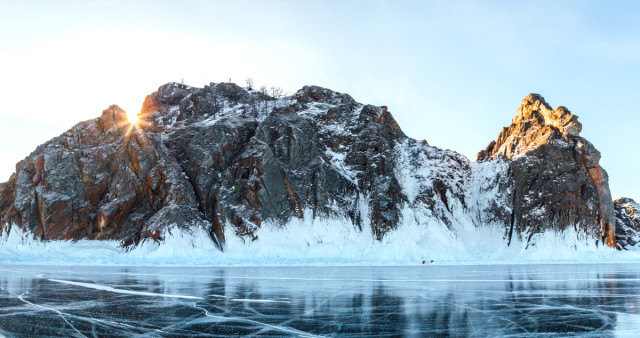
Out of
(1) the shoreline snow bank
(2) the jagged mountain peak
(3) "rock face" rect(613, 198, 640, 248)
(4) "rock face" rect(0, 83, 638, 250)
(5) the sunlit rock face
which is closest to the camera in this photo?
(1) the shoreline snow bank

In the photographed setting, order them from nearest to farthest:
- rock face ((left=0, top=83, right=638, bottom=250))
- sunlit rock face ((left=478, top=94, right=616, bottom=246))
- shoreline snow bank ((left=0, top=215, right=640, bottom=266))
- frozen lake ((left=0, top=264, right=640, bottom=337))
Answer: frozen lake ((left=0, top=264, right=640, bottom=337)), shoreline snow bank ((left=0, top=215, right=640, bottom=266)), sunlit rock face ((left=478, top=94, right=616, bottom=246)), rock face ((left=0, top=83, right=638, bottom=250))

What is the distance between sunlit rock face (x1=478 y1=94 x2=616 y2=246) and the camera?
5931cm

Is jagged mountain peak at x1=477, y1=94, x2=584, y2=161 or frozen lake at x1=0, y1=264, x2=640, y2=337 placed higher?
jagged mountain peak at x1=477, y1=94, x2=584, y2=161

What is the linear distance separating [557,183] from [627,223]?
21.8 metres

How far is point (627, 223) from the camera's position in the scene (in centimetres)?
7225

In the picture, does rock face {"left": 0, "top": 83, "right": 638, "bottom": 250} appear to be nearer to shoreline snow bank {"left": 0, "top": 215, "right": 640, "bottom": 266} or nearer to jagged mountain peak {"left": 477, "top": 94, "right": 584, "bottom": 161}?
jagged mountain peak {"left": 477, "top": 94, "right": 584, "bottom": 161}

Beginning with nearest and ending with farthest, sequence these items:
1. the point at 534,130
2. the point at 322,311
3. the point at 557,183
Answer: the point at 322,311
the point at 557,183
the point at 534,130

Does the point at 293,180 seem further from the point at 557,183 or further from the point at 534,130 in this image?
the point at 534,130

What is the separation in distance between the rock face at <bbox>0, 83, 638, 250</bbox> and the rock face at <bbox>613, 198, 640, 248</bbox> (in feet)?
2.21

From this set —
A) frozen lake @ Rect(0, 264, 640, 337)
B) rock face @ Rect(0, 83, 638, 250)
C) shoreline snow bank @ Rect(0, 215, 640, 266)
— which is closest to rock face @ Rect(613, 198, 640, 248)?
rock face @ Rect(0, 83, 638, 250)

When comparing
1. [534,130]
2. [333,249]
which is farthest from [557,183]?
[333,249]

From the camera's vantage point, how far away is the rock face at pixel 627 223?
6834 centimetres

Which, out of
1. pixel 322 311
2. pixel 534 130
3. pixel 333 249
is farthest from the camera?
pixel 534 130

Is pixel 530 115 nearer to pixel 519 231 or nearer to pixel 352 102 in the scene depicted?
pixel 519 231
